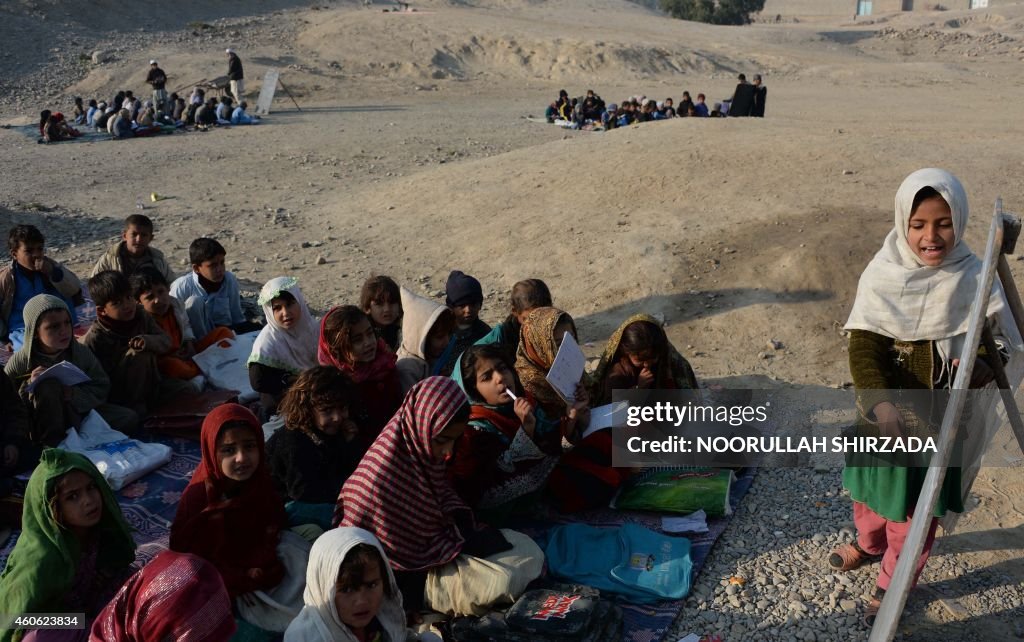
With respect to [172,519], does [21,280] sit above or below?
above

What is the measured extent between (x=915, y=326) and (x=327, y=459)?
2525mm

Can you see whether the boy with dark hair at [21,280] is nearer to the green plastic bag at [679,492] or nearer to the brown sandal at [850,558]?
the green plastic bag at [679,492]

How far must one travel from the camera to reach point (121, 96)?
1945 cm

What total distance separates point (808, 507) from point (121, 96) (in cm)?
1937

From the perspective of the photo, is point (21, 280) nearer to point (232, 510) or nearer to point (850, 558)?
point (232, 510)

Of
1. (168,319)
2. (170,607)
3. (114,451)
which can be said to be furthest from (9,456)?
(170,607)

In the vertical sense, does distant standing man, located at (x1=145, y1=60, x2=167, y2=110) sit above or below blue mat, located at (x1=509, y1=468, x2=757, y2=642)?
above

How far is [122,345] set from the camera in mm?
5219

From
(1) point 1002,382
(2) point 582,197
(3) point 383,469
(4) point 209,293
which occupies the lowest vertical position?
(4) point 209,293

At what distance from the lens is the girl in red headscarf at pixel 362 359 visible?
4.45m

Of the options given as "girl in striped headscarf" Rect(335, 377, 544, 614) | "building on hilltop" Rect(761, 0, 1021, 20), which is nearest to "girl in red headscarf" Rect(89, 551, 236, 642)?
"girl in striped headscarf" Rect(335, 377, 544, 614)

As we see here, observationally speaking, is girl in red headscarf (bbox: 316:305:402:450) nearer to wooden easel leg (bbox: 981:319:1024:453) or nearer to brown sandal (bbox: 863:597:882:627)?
brown sandal (bbox: 863:597:882:627)

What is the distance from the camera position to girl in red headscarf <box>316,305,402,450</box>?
14.6ft

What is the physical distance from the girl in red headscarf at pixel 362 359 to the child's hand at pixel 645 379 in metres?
1.32
